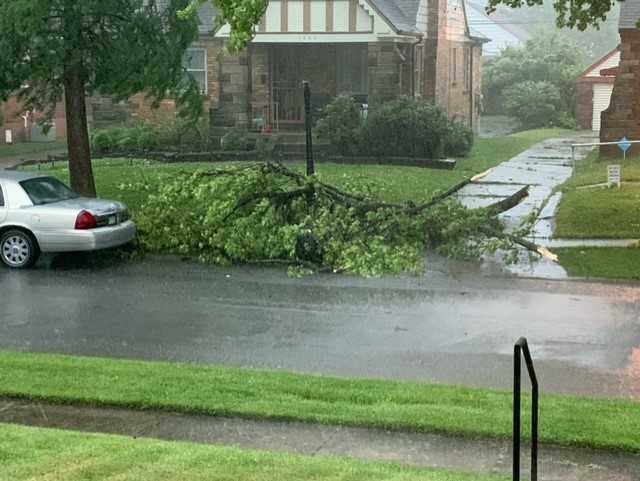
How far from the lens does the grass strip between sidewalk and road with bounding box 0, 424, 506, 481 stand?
643cm

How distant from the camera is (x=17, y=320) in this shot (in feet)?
41.1

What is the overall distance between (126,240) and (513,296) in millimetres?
6265

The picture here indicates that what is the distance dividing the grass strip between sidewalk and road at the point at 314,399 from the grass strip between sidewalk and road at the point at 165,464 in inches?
41.4

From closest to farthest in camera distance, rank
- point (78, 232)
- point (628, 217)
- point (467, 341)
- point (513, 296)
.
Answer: point (467, 341)
point (513, 296)
point (78, 232)
point (628, 217)

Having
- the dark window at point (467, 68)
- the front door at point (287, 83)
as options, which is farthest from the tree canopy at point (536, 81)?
the front door at point (287, 83)

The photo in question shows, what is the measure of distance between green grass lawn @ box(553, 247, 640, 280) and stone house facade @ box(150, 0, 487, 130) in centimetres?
1655

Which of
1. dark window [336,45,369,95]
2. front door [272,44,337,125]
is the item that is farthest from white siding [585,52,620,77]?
front door [272,44,337,125]

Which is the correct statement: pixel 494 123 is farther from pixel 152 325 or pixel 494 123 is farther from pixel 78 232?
pixel 152 325

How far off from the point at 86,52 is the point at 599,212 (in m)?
9.72

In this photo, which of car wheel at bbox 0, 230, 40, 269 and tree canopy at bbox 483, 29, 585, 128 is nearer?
car wheel at bbox 0, 230, 40, 269

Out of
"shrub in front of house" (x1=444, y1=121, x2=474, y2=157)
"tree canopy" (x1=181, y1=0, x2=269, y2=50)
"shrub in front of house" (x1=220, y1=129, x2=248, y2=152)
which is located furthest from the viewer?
"shrub in front of house" (x1=220, y1=129, x2=248, y2=152)

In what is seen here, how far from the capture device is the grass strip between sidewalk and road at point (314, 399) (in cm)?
780

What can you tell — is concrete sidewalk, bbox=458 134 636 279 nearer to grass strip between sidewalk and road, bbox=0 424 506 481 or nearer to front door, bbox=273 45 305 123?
front door, bbox=273 45 305 123

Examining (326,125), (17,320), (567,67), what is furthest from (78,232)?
(567,67)
